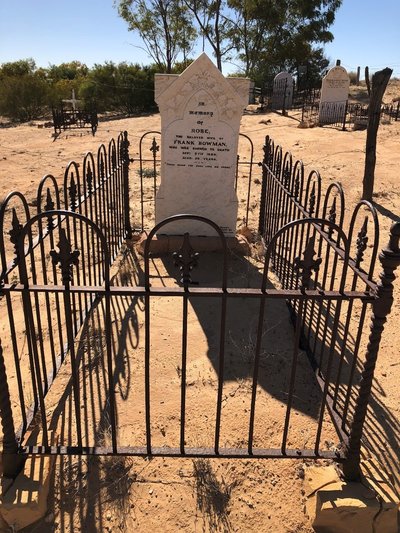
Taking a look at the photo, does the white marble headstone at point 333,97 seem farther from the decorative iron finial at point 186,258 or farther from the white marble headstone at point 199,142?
the decorative iron finial at point 186,258

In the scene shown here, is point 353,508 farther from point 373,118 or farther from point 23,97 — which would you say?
point 23,97

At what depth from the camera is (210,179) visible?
5.14 m

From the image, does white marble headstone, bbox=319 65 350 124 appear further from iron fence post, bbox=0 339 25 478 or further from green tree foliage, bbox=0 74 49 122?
iron fence post, bbox=0 339 25 478

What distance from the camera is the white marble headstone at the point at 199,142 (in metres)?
4.73

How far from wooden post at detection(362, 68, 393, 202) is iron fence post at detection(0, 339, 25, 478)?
6588 mm

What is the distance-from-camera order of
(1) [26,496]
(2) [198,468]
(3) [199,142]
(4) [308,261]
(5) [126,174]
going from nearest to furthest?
(4) [308,261], (1) [26,496], (2) [198,468], (3) [199,142], (5) [126,174]

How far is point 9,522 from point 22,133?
17664 mm

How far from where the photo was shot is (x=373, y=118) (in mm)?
6992

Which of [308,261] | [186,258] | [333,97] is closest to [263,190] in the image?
[308,261]

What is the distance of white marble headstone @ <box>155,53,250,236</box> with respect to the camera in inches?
186

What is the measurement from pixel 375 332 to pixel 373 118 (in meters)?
5.91

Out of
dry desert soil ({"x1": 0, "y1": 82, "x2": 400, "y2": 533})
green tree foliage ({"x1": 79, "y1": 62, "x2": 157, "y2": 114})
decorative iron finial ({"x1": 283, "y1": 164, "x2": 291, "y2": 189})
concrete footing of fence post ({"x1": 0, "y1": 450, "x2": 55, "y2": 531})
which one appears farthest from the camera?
green tree foliage ({"x1": 79, "y1": 62, "x2": 157, "y2": 114})

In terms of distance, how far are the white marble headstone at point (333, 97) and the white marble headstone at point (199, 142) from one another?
44.2ft

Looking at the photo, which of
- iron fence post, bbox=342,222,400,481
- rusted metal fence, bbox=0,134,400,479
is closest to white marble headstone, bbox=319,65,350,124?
A: rusted metal fence, bbox=0,134,400,479
